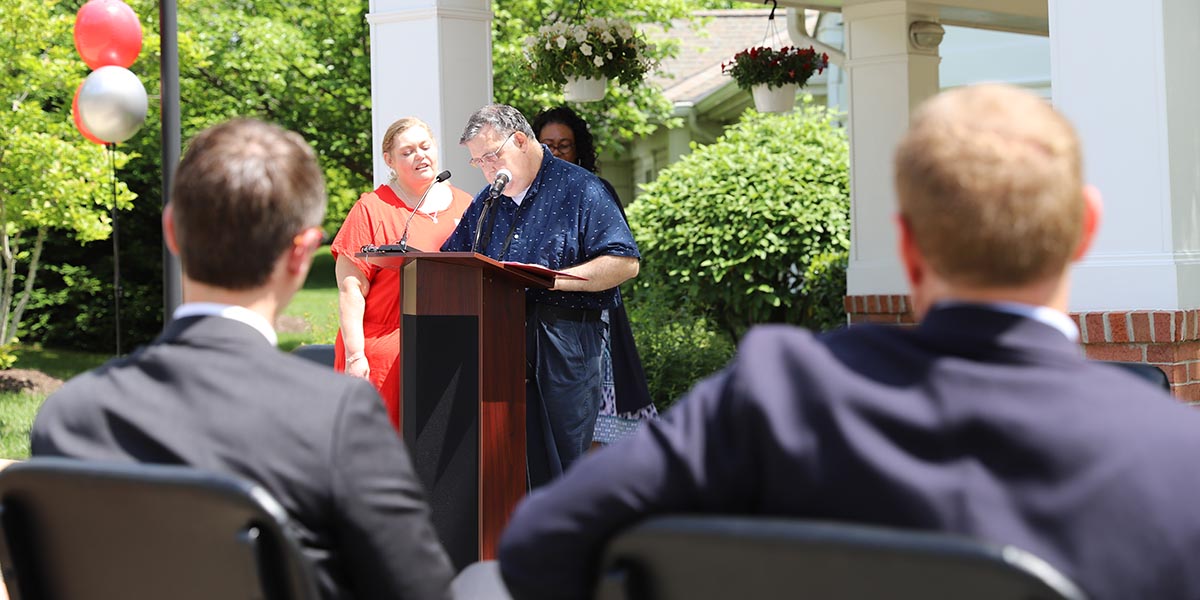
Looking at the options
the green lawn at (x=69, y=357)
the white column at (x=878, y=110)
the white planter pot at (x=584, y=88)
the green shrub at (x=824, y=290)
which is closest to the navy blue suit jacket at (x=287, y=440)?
the green lawn at (x=69, y=357)

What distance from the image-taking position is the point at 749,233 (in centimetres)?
1083

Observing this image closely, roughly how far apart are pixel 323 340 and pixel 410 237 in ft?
32.1

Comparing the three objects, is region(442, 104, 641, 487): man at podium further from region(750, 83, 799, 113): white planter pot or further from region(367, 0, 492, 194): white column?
region(750, 83, 799, 113): white planter pot

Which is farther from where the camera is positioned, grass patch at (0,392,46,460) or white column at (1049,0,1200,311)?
grass patch at (0,392,46,460)

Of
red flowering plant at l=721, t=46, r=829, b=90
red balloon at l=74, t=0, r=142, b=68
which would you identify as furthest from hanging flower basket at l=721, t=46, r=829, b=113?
red balloon at l=74, t=0, r=142, b=68

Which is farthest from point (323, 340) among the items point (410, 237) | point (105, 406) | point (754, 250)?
point (105, 406)

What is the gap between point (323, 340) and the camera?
14.2m

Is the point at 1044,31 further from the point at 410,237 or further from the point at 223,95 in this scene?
the point at 223,95

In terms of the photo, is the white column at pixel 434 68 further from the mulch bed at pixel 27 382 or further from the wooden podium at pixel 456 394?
the mulch bed at pixel 27 382

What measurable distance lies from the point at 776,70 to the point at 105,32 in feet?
14.5

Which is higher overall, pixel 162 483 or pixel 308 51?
pixel 308 51

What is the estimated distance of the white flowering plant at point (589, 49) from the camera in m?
7.68

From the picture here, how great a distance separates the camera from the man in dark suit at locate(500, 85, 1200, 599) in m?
1.30

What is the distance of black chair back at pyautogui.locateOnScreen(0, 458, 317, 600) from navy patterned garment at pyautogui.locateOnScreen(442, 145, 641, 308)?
8.91 ft
